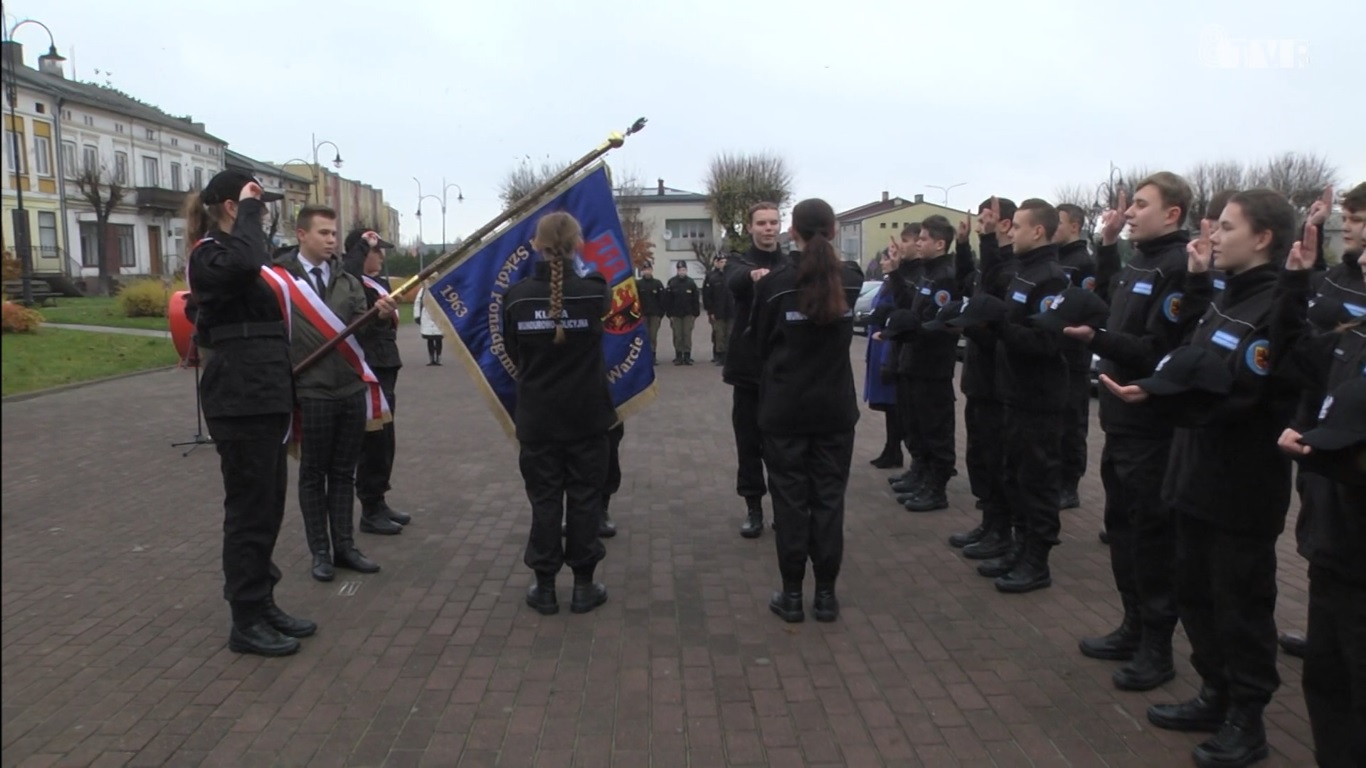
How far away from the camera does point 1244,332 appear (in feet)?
10.7

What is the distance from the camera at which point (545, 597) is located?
16.6 ft

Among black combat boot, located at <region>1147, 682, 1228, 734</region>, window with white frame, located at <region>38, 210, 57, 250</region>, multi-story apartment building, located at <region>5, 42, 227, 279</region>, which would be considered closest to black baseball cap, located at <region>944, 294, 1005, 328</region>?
black combat boot, located at <region>1147, 682, 1228, 734</region>

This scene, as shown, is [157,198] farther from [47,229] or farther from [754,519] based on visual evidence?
[754,519]

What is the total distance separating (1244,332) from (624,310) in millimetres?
3387

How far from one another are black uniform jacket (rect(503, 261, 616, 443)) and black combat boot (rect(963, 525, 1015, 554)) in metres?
2.48

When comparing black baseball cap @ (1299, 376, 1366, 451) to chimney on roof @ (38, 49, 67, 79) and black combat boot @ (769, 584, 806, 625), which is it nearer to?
black combat boot @ (769, 584, 806, 625)

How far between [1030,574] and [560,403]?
8.90ft

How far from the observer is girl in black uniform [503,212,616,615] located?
4.83 meters

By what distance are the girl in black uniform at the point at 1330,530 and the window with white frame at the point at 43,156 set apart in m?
55.1

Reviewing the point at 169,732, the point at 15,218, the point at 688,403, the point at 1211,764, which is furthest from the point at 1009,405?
the point at 15,218

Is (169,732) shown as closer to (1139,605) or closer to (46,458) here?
(1139,605)

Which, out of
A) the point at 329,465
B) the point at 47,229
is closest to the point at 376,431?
the point at 329,465

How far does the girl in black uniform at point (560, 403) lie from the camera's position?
4.83m

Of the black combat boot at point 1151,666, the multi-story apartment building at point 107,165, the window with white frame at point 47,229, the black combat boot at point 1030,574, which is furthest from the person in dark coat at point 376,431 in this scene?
the window with white frame at point 47,229
